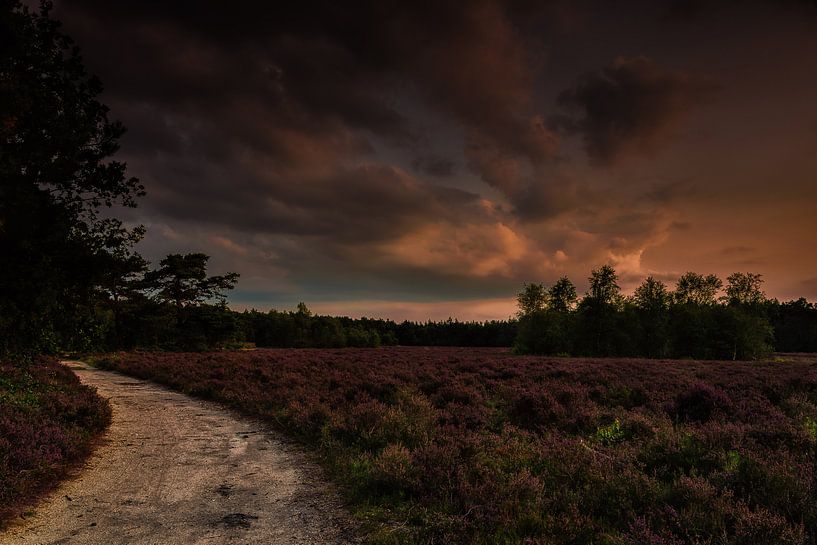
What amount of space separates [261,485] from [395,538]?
304 centimetres

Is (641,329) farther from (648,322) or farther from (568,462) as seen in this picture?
(568,462)

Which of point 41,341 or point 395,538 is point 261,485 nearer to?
point 395,538

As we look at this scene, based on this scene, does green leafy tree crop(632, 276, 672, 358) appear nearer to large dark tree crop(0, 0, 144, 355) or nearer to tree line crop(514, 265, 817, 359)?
tree line crop(514, 265, 817, 359)

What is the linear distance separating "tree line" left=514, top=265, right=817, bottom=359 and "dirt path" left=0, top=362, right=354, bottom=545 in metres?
45.8

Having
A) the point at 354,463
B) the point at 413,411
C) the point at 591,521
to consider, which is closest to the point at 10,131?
the point at 354,463

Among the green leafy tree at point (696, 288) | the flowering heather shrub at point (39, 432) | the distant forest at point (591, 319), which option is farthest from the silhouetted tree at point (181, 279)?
the green leafy tree at point (696, 288)

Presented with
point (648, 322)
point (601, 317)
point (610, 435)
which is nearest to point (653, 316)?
point (648, 322)

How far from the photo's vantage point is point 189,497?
6004mm

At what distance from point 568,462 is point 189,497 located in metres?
5.95

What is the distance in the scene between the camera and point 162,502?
581 centimetres

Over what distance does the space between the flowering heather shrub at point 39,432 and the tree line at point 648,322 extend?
152ft

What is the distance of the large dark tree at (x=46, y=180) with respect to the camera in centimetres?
1046

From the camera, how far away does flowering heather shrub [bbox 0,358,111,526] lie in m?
5.81

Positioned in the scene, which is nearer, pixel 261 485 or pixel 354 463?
pixel 261 485
